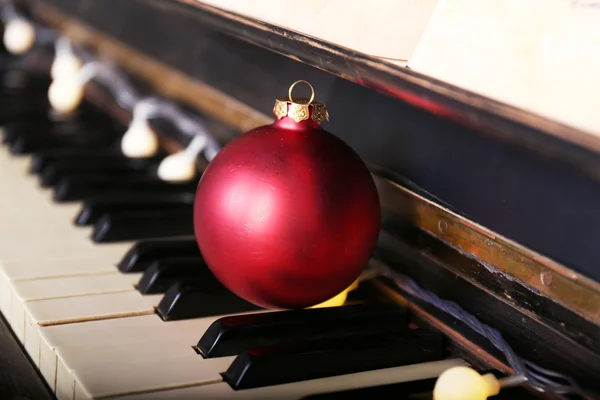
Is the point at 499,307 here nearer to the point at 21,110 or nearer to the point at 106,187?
the point at 106,187

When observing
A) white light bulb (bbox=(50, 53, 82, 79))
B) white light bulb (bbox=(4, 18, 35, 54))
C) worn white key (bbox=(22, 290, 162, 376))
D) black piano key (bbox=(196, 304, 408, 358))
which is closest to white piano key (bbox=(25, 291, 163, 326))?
worn white key (bbox=(22, 290, 162, 376))

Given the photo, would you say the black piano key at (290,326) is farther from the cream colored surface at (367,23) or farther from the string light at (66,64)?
the string light at (66,64)

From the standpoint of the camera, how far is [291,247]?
29.8 inches

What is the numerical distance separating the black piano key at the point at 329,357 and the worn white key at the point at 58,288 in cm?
24

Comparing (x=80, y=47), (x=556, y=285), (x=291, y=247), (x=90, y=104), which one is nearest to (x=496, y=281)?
(x=556, y=285)

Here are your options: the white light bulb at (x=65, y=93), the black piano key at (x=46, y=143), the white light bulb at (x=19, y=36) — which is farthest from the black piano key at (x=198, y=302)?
the white light bulb at (x=19, y=36)

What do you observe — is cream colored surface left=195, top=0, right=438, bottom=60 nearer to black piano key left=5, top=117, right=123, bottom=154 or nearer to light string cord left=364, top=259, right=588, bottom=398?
light string cord left=364, top=259, right=588, bottom=398

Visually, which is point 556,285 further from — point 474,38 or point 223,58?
point 223,58

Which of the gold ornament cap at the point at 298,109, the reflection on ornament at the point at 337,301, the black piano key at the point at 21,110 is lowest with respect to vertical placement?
the black piano key at the point at 21,110

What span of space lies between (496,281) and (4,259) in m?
0.53

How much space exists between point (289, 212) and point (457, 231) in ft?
0.64

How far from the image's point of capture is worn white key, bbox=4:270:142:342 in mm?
896

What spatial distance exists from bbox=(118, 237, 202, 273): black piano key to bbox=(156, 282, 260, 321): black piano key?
0.10 meters

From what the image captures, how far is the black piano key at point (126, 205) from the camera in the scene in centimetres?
114
